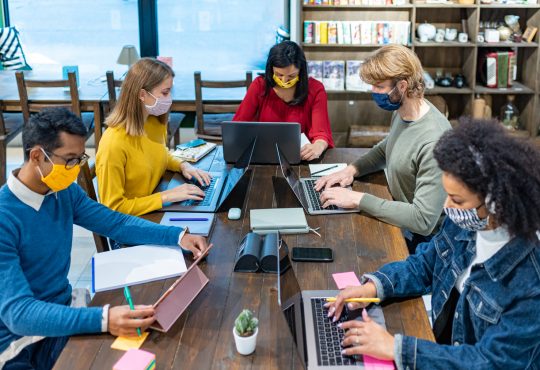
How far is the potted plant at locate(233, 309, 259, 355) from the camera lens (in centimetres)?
182

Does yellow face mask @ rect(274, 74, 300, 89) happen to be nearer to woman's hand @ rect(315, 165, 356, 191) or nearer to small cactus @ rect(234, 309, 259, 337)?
woman's hand @ rect(315, 165, 356, 191)

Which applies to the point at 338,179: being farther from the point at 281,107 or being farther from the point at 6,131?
the point at 6,131

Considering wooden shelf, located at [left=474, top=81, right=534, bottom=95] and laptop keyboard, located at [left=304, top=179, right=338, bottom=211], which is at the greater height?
wooden shelf, located at [left=474, top=81, right=534, bottom=95]

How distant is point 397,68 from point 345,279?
3.13ft

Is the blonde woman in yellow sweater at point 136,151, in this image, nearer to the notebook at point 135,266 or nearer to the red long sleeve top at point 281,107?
the notebook at point 135,266

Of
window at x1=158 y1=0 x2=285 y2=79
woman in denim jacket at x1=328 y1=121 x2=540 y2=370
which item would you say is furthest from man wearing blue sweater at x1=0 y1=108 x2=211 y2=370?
window at x1=158 y1=0 x2=285 y2=79

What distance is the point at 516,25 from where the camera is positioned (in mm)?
5551

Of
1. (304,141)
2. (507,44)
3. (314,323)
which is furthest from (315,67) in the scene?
(314,323)

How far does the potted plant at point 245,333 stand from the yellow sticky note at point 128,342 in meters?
0.28

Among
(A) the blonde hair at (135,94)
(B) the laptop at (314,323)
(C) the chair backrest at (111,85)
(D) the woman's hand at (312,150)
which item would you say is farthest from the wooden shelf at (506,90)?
(B) the laptop at (314,323)

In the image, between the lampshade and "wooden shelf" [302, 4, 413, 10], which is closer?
"wooden shelf" [302, 4, 413, 10]

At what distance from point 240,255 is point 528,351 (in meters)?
0.99

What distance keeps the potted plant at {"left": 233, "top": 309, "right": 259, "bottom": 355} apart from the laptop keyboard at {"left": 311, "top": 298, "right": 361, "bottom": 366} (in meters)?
0.19

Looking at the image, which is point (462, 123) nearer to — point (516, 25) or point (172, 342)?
point (172, 342)
